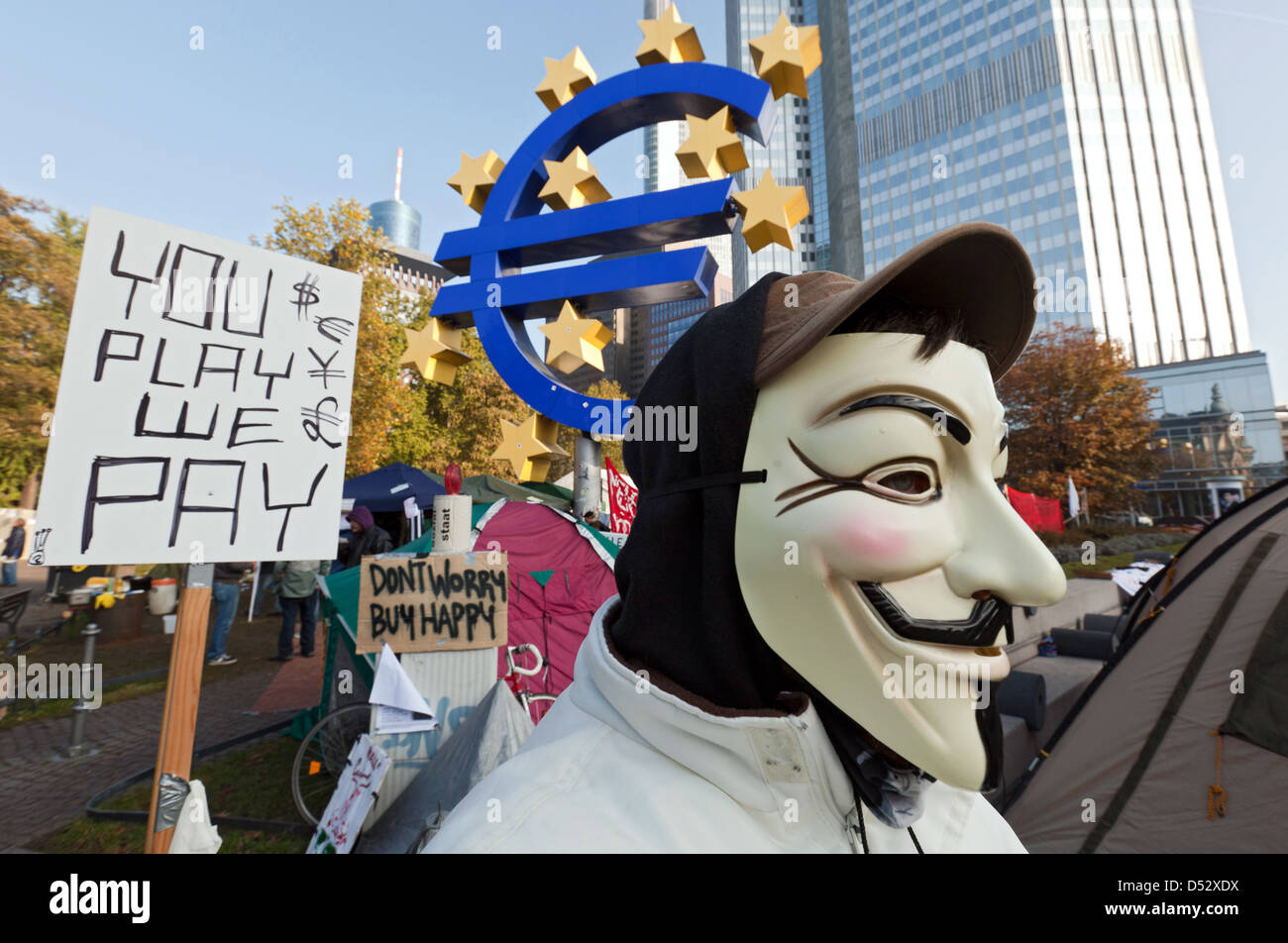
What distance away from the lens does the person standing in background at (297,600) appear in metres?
6.88

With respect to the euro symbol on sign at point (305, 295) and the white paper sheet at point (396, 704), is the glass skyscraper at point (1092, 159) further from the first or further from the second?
the euro symbol on sign at point (305, 295)

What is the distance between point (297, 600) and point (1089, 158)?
203 feet

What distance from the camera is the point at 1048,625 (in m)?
6.55

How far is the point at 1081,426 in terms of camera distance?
18266 mm

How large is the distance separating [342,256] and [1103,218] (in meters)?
56.7

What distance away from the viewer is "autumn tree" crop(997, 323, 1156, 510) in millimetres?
17906

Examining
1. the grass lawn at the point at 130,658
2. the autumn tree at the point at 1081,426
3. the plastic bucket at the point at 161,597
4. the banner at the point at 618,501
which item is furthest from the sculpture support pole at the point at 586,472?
the autumn tree at the point at 1081,426

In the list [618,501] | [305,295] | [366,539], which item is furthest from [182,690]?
[618,501]

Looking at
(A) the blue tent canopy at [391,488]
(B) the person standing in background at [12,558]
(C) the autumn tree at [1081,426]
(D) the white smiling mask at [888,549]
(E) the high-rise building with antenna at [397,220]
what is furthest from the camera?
(E) the high-rise building with antenna at [397,220]

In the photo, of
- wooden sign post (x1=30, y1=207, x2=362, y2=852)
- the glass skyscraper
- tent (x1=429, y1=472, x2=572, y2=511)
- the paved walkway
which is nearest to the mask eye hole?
wooden sign post (x1=30, y1=207, x2=362, y2=852)

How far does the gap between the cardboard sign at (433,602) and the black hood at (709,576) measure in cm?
238

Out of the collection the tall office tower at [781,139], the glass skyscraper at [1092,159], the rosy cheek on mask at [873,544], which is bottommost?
the rosy cheek on mask at [873,544]
